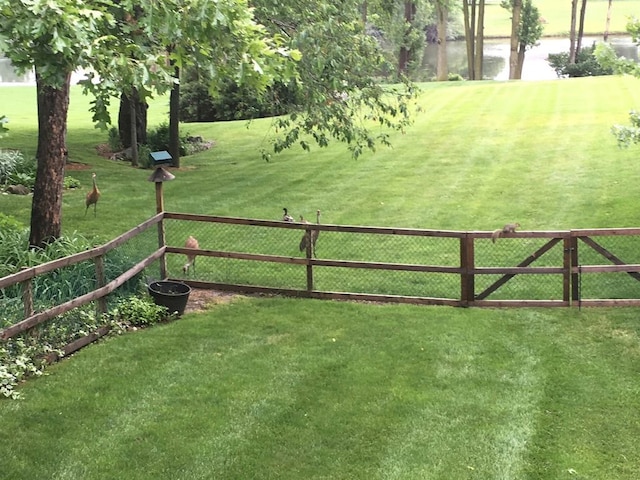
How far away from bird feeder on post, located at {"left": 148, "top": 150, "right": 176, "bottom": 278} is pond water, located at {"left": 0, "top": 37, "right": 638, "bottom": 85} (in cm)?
4065

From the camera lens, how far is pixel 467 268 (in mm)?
9555

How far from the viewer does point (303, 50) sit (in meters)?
13.2

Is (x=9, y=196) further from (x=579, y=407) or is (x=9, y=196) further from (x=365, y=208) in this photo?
(x=579, y=407)

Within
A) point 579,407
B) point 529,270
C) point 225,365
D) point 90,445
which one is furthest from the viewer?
point 529,270

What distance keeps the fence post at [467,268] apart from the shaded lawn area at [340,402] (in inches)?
21.1

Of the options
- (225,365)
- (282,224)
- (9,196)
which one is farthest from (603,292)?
(9,196)

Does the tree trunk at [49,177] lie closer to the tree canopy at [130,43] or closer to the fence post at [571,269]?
the tree canopy at [130,43]

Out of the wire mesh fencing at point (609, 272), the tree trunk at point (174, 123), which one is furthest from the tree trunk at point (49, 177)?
the tree trunk at point (174, 123)

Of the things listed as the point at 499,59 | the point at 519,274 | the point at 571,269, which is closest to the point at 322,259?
the point at 519,274

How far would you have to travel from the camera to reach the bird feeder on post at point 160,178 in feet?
32.9

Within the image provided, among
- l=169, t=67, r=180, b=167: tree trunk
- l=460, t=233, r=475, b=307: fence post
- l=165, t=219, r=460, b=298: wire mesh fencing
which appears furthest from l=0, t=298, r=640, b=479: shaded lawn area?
l=169, t=67, r=180, b=167: tree trunk

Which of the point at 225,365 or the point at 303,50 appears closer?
the point at 225,365

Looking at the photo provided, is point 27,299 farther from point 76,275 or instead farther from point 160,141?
point 160,141

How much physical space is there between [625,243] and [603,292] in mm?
2702
